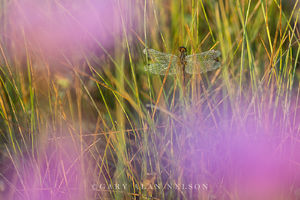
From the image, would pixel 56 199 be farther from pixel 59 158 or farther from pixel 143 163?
pixel 143 163

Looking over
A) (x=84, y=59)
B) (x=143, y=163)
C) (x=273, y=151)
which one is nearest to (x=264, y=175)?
(x=273, y=151)

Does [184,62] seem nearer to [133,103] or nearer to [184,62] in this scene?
[184,62]

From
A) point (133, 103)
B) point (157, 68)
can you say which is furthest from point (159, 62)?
point (133, 103)

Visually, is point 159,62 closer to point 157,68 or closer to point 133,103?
point 157,68
